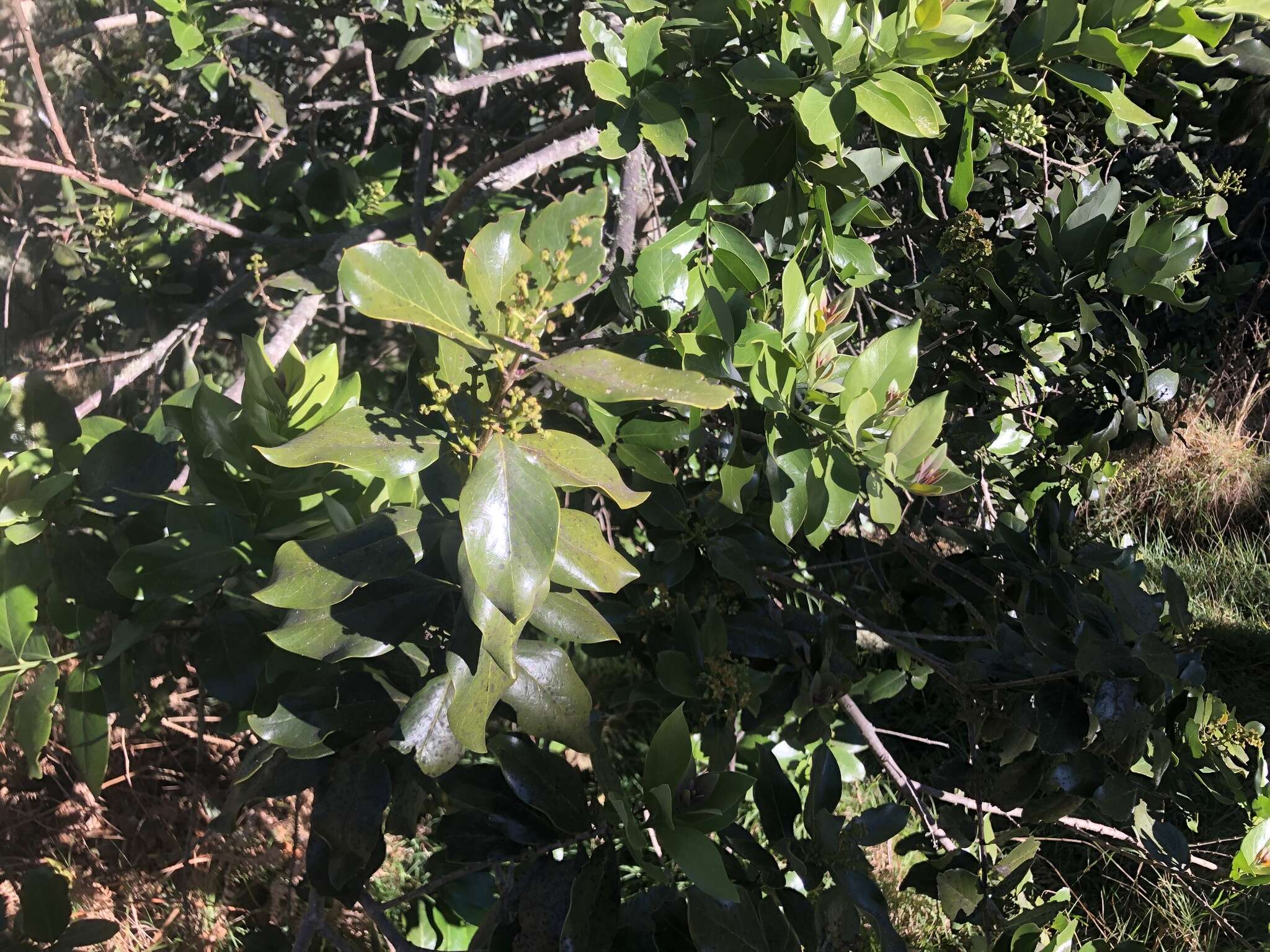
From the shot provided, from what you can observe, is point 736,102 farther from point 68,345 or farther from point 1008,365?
point 68,345

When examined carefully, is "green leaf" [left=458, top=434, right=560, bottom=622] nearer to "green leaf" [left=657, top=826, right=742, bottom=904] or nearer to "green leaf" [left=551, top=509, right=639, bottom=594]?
"green leaf" [left=551, top=509, right=639, bottom=594]

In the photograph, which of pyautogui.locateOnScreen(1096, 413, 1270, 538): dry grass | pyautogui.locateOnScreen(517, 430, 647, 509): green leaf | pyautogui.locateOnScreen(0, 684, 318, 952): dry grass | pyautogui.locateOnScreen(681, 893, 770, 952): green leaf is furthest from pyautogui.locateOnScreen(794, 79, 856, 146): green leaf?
pyautogui.locateOnScreen(1096, 413, 1270, 538): dry grass

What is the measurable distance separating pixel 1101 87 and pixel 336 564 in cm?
106

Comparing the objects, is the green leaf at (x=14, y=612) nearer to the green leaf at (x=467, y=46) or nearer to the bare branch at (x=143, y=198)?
the bare branch at (x=143, y=198)

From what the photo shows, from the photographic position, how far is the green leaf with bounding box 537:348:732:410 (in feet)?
2.20

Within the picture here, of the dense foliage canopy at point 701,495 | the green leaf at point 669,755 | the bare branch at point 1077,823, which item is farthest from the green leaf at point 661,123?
the bare branch at point 1077,823

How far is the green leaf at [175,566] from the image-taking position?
39.8 inches

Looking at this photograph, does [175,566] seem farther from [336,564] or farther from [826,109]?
[826,109]

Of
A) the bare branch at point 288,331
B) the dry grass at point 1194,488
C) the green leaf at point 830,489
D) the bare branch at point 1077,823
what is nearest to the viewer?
the green leaf at point 830,489

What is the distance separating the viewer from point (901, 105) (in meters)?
0.92

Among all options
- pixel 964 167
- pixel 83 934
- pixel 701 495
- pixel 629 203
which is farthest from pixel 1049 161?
pixel 83 934

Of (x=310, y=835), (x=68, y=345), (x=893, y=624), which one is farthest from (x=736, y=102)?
(x=68, y=345)

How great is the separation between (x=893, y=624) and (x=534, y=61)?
58.3 inches

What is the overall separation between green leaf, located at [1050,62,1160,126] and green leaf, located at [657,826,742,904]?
0.99 metres
